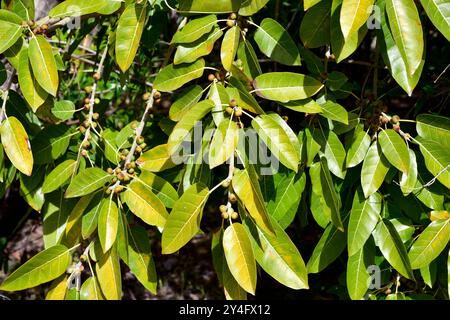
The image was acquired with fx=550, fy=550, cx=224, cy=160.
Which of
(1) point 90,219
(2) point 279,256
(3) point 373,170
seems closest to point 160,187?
(1) point 90,219

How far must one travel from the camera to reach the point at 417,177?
5.87ft

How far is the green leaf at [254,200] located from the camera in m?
1.37

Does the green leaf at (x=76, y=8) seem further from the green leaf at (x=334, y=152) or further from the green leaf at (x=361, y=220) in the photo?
the green leaf at (x=361, y=220)

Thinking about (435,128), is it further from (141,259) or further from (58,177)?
(58,177)

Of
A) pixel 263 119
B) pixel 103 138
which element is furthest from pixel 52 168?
pixel 263 119

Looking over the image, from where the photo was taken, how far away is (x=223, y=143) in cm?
139

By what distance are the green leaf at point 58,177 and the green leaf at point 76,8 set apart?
18.2 inches

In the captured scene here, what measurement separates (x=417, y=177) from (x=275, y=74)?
1.97ft

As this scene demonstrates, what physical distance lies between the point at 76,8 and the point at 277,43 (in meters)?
0.61

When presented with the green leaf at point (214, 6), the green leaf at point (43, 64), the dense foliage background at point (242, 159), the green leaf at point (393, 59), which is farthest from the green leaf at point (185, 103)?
the green leaf at point (393, 59)

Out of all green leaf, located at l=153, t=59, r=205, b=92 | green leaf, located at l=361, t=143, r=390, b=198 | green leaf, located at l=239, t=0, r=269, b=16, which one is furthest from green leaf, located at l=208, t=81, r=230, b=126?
green leaf, located at l=361, t=143, r=390, b=198

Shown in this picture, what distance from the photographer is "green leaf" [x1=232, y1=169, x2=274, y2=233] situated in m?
1.37

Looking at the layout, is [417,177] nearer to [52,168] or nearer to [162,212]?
[162,212]

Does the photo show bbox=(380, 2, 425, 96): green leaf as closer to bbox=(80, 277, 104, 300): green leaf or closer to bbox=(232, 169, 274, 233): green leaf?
bbox=(232, 169, 274, 233): green leaf
